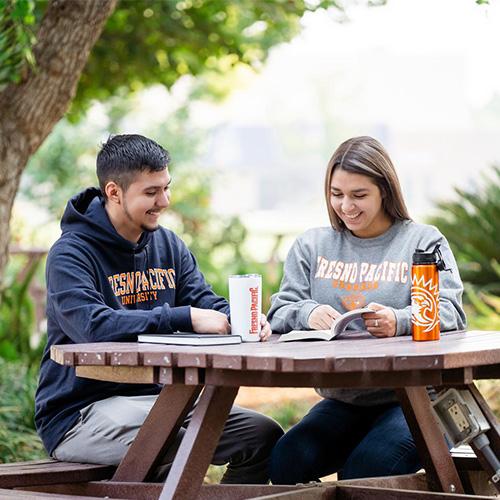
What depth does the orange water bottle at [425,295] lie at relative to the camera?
3357 mm

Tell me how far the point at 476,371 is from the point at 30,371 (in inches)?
161

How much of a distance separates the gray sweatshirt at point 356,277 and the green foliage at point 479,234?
5.52 metres

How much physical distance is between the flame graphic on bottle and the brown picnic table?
0.27 feet

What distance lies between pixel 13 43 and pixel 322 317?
2.41 meters

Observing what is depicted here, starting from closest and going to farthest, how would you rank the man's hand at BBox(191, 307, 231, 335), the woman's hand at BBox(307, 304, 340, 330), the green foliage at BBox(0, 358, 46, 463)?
1. the man's hand at BBox(191, 307, 231, 335)
2. the woman's hand at BBox(307, 304, 340, 330)
3. the green foliage at BBox(0, 358, 46, 463)

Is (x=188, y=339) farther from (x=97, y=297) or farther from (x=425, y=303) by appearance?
(x=425, y=303)

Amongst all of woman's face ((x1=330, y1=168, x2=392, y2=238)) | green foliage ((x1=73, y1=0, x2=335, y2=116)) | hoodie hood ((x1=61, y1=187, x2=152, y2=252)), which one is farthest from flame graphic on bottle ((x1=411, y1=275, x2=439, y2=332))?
green foliage ((x1=73, y1=0, x2=335, y2=116))

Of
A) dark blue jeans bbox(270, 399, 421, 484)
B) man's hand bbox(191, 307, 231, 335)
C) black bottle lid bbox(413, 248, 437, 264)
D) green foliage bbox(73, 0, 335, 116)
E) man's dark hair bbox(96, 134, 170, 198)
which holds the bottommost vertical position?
dark blue jeans bbox(270, 399, 421, 484)

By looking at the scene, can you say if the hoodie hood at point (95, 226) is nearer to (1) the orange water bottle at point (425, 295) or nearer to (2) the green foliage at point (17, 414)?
(1) the orange water bottle at point (425, 295)

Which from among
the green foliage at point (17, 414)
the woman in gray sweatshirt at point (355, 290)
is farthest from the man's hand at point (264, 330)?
the green foliage at point (17, 414)

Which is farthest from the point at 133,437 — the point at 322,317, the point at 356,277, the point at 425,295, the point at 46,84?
the point at 46,84

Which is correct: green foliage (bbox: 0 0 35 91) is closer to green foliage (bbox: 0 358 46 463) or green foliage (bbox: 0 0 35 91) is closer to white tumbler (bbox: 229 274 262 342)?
green foliage (bbox: 0 358 46 463)

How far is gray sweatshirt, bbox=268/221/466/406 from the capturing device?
3.86 metres

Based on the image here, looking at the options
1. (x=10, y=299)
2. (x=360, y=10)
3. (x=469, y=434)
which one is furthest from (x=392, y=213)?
(x=10, y=299)
